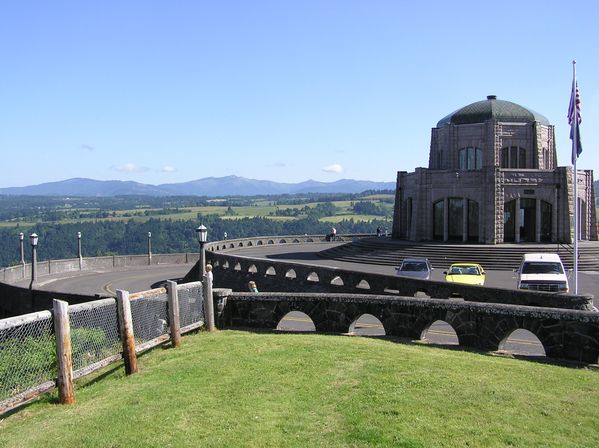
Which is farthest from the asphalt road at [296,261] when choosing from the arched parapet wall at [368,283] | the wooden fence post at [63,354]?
the wooden fence post at [63,354]

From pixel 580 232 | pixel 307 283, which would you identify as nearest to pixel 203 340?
pixel 307 283

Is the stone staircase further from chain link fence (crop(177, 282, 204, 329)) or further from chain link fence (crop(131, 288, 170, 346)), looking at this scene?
chain link fence (crop(131, 288, 170, 346))

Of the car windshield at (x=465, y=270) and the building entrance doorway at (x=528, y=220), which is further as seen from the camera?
the building entrance doorway at (x=528, y=220)

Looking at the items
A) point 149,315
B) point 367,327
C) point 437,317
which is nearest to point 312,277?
point 367,327

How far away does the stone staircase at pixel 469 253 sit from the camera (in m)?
34.6

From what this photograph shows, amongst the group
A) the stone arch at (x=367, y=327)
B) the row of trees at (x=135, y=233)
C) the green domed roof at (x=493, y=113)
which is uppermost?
the green domed roof at (x=493, y=113)

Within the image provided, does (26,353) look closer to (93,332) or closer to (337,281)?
(93,332)

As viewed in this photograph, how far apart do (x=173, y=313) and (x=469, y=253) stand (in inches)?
1088

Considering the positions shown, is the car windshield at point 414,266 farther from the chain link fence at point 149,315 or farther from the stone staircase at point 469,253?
the chain link fence at point 149,315

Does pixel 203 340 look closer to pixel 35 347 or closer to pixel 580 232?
pixel 35 347

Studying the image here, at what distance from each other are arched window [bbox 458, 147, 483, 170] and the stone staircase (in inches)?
321

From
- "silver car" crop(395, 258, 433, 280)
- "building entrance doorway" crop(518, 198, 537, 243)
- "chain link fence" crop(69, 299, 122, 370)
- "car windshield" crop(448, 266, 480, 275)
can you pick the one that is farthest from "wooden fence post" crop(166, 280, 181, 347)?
"building entrance doorway" crop(518, 198, 537, 243)

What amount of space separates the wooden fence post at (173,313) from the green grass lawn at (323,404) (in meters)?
0.96

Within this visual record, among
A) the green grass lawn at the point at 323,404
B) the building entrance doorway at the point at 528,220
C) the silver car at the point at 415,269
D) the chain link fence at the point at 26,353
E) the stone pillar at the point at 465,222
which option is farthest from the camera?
the stone pillar at the point at 465,222
